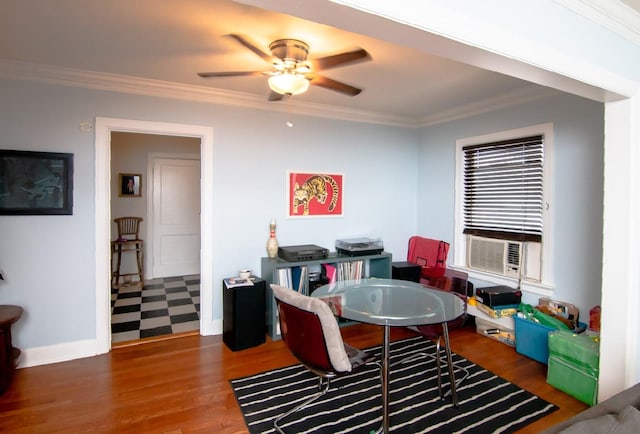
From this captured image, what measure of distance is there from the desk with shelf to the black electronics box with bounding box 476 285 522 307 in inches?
38.1

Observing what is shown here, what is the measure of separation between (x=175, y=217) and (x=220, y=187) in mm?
2733

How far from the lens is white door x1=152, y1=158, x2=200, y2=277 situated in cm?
554

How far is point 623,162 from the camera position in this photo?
1.87 metres

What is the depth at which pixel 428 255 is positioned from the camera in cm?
400

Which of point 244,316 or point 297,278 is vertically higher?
point 297,278

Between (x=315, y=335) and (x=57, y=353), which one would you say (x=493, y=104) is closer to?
(x=315, y=335)

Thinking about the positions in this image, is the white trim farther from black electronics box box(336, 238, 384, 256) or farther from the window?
black electronics box box(336, 238, 384, 256)

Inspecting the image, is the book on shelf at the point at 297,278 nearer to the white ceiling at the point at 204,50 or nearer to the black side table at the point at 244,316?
the black side table at the point at 244,316

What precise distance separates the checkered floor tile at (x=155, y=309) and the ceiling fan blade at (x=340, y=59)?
280 centimetres

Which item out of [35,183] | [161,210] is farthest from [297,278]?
[161,210]

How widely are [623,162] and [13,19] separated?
11.3 feet

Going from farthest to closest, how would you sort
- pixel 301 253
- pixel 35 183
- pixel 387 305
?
1. pixel 301 253
2. pixel 35 183
3. pixel 387 305

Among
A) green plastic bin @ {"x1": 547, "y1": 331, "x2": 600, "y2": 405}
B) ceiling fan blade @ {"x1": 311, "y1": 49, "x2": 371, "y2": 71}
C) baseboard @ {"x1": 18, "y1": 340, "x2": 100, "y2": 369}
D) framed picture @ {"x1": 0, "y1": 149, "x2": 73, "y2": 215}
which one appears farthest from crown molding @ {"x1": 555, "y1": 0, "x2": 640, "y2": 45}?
baseboard @ {"x1": 18, "y1": 340, "x2": 100, "y2": 369}

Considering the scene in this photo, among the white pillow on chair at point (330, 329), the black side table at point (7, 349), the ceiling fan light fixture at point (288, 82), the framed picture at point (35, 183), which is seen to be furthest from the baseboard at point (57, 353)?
the ceiling fan light fixture at point (288, 82)
